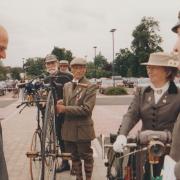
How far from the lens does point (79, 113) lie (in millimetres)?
6625

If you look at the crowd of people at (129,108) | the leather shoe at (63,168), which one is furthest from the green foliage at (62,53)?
the crowd of people at (129,108)

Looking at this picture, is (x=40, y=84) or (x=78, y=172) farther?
(x=78, y=172)

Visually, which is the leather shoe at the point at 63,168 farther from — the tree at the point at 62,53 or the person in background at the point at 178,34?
the tree at the point at 62,53

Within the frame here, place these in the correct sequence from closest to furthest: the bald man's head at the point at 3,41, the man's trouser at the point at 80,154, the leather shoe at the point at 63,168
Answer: the bald man's head at the point at 3,41, the man's trouser at the point at 80,154, the leather shoe at the point at 63,168

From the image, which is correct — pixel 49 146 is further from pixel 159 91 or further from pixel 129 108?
pixel 159 91

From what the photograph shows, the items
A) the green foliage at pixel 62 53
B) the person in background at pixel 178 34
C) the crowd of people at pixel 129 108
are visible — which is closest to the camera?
the person in background at pixel 178 34

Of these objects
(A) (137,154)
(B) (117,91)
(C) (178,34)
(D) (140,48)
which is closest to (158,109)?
(A) (137,154)

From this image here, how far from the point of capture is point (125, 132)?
4094 mm

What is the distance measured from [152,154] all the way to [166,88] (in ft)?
4.70

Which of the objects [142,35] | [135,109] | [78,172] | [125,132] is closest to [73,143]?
[78,172]

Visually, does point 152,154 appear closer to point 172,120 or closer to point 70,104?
point 172,120

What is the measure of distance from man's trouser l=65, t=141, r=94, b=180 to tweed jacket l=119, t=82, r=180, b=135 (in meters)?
2.23

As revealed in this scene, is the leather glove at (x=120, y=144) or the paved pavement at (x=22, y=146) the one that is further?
the paved pavement at (x=22, y=146)

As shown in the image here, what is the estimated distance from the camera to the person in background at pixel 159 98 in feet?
15.0
